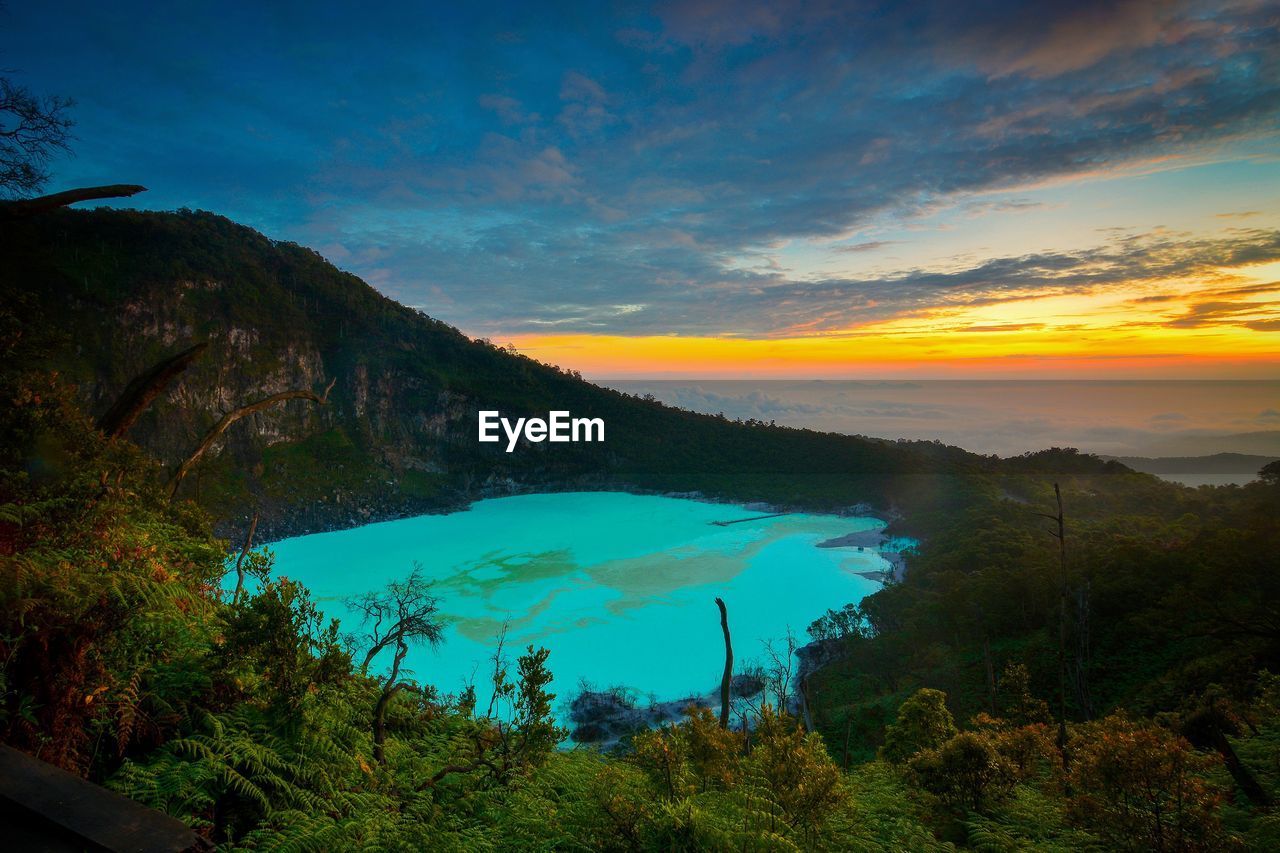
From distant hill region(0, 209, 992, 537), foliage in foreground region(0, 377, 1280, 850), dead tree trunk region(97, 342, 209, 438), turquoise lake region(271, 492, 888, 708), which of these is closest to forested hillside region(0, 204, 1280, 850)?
foliage in foreground region(0, 377, 1280, 850)

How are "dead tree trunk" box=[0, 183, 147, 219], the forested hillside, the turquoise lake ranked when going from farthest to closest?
the turquoise lake, "dead tree trunk" box=[0, 183, 147, 219], the forested hillside

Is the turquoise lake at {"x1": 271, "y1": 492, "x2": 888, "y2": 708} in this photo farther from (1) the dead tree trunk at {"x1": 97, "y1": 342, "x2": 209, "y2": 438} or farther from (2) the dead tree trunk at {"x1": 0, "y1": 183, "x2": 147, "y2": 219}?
(2) the dead tree trunk at {"x1": 0, "y1": 183, "x2": 147, "y2": 219}

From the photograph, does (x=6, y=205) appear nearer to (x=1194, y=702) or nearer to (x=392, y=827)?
(x=392, y=827)

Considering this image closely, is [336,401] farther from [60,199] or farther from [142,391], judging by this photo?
[60,199]

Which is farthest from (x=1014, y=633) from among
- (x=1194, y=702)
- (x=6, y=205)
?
(x=6, y=205)

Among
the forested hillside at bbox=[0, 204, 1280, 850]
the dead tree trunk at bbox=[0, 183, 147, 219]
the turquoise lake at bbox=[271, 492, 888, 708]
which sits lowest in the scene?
the turquoise lake at bbox=[271, 492, 888, 708]

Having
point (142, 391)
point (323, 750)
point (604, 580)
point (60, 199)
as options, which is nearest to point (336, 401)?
point (604, 580)
